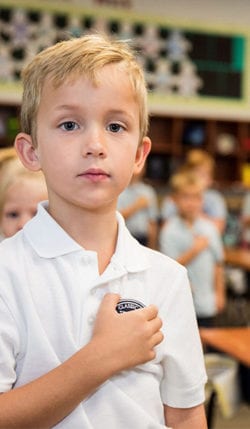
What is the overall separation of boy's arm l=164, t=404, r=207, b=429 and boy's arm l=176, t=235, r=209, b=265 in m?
2.78

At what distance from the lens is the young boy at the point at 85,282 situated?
0.98 meters

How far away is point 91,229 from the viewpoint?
3.60 feet

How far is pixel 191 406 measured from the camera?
3.76ft

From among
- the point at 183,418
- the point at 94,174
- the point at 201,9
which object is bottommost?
the point at 183,418

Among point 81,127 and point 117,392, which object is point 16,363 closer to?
point 117,392

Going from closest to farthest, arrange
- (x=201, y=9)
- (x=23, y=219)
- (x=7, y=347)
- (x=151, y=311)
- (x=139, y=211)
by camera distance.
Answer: (x=7, y=347) < (x=151, y=311) < (x=23, y=219) < (x=139, y=211) < (x=201, y=9)

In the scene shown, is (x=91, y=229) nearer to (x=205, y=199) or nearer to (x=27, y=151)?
(x=27, y=151)

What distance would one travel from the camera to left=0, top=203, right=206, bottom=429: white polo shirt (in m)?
0.99

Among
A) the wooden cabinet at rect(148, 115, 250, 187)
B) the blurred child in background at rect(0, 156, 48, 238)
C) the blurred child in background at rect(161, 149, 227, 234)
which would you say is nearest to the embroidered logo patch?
the blurred child in background at rect(0, 156, 48, 238)

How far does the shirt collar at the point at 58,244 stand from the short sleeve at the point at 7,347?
0.12m

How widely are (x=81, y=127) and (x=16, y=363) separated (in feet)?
1.27

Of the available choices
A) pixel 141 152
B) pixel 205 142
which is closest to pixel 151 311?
pixel 141 152

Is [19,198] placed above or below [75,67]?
below

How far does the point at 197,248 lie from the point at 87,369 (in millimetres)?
3061
